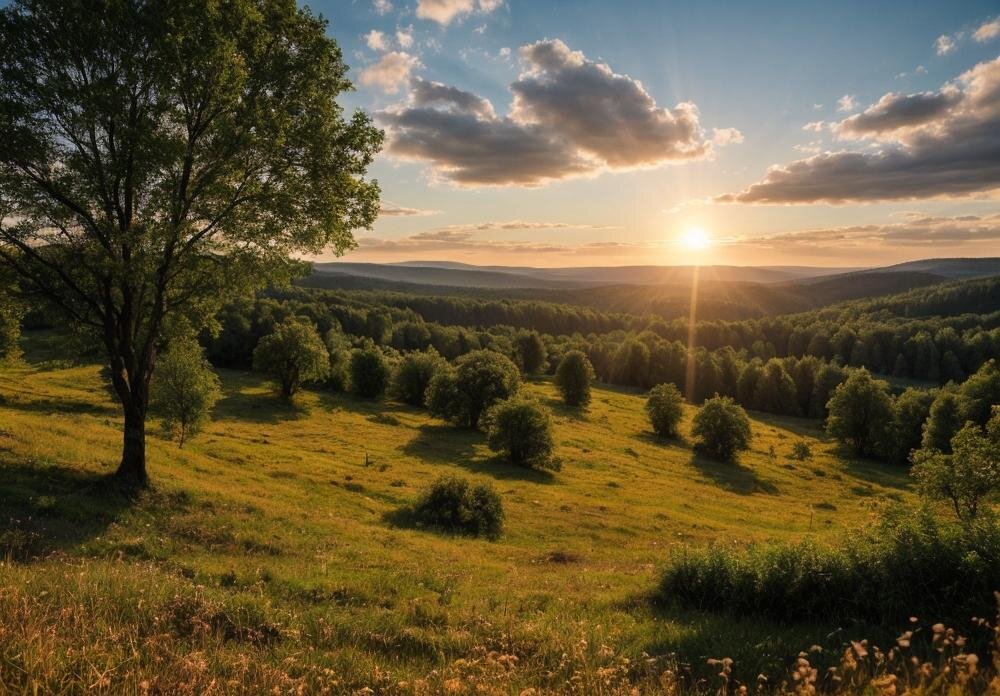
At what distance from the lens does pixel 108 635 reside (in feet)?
21.3

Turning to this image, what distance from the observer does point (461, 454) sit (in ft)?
210

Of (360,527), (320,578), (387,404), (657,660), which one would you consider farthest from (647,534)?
(387,404)

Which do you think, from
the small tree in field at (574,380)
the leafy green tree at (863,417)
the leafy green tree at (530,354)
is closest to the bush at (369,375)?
the small tree in field at (574,380)

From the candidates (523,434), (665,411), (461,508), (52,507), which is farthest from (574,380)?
(52,507)

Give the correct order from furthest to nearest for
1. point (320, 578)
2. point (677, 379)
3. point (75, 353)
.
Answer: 1. point (677, 379)
2. point (75, 353)
3. point (320, 578)

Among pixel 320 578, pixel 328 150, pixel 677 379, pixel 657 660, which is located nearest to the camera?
pixel 657 660

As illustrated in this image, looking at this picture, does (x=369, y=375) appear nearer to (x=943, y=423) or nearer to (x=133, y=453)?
(x=133, y=453)

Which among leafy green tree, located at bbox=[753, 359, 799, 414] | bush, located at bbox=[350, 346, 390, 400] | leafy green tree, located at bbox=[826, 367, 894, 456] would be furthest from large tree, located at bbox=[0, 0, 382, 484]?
leafy green tree, located at bbox=[753, 359, 799, 414]

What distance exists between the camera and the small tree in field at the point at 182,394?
43906mm

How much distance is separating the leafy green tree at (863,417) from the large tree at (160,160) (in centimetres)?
9884

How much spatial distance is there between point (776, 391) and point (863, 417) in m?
38.7

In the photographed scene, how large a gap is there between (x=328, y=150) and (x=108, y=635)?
16.3m

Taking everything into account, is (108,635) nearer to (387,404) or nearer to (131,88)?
(131,88)

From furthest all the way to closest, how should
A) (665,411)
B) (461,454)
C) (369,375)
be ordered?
(369,375)
(665,411)
(461,454)
